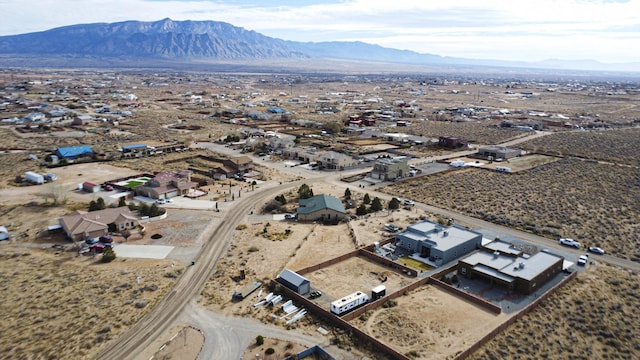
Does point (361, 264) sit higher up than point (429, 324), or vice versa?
point (429, 324)

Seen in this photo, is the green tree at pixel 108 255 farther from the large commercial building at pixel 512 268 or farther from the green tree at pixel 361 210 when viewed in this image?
the large commercial building at pixel 512 268

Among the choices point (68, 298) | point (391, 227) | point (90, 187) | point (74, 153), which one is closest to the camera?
point (68, 298)

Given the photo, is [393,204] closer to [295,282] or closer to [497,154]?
[295,282]

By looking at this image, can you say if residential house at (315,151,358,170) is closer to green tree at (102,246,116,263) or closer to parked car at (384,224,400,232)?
parked car at (384,224,400,232)

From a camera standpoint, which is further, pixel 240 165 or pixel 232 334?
Answer: pixel 240 165

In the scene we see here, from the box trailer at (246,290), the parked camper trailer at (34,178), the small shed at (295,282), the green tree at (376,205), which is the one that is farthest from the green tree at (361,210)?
the parked camper trailer at (34,178)

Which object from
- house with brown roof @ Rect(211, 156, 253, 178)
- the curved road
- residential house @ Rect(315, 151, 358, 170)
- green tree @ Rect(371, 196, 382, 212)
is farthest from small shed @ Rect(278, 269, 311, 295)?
residential house @ Rect(315, 151, 358, 170)

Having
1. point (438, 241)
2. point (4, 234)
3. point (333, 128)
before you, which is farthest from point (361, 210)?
point (333, 128)
